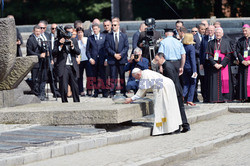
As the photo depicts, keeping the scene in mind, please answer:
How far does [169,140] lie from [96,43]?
802 cm

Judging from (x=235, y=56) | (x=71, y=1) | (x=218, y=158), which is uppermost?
(x=71, y=1)

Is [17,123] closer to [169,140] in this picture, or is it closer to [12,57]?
[12,57]

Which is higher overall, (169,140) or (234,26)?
(234,26)

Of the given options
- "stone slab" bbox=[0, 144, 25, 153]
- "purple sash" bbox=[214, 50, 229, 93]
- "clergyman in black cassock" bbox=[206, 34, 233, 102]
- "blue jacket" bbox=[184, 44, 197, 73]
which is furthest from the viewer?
"purple sash" bbox=[214, 50, 229, 93]

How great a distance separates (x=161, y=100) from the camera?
1319cm

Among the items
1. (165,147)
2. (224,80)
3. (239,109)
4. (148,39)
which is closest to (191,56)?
(148,39)

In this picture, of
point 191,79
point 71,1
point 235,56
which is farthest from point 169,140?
point 71,1

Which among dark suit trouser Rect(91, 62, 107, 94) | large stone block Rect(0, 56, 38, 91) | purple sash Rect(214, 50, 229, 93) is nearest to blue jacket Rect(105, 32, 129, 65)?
dark suit trouser Rect(91, 62, 107, 94)

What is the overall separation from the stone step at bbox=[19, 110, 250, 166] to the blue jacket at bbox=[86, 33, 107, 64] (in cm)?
585

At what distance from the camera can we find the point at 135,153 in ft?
36.1

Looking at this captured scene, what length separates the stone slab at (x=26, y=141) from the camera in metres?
11.2

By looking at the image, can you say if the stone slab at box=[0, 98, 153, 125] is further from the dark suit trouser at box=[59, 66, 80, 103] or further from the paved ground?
the dark suit trouser at box=[59, 66, 80, 103]

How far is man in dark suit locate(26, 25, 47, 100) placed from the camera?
19469 millimetres

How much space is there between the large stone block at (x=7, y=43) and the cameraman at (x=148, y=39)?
3.75 meters
